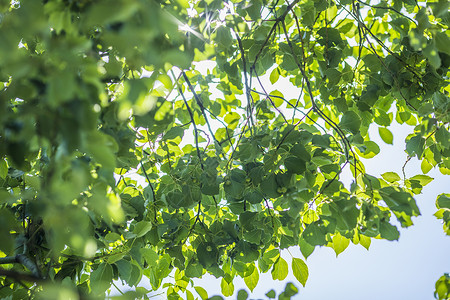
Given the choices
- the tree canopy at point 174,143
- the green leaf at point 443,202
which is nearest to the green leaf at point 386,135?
the tree canopy at point 174,143

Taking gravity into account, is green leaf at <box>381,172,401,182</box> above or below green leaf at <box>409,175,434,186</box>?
below

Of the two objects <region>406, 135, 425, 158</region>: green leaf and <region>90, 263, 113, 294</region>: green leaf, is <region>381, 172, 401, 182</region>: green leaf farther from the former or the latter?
<region>90, 263, 113, 294</region>: green leaf

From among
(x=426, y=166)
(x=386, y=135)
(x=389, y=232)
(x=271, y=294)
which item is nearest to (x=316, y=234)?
(x=389, y=232)

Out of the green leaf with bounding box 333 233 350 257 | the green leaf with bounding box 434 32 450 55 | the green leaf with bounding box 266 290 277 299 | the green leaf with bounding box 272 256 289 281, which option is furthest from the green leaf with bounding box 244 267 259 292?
the green leaf with bounding box 434 32 450 55

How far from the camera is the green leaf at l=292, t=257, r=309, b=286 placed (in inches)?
51.5

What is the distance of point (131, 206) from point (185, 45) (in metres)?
0.64

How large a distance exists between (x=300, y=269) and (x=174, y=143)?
0.72 metres

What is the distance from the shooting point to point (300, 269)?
4.30 ft

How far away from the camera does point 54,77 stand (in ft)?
1.32

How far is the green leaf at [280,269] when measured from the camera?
4.50ft

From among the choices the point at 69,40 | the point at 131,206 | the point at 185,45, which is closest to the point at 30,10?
the point at 69,40

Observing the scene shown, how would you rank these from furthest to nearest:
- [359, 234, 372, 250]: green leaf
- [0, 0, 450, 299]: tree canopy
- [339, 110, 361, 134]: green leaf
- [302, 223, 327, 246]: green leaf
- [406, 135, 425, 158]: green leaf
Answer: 1. [359, 234, 372, 250]: green leaf
2. [406, 135, 425, 158]: green leaf
3. [339, 110, 361, 134]: green leaf
4. [302, 223, 327, 246]: green leaf
5. [0, 0, 450, 299]: tree canopy

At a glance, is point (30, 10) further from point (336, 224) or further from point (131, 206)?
point (131, 206)

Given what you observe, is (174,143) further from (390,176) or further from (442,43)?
(442,43)
